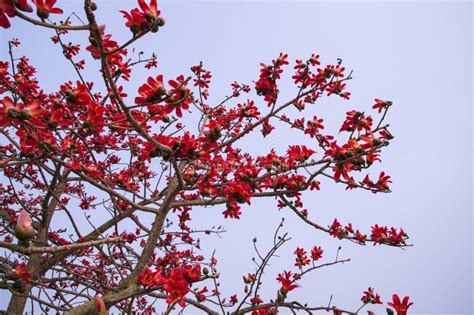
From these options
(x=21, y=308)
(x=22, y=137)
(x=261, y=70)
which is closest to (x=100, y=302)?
(x=22, y=137)

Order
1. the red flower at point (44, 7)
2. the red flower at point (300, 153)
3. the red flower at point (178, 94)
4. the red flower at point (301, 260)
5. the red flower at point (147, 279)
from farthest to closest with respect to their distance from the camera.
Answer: the red flower at point (301, 260), the red flower at point (300, 153), the red flower at point (147, 279), the red flower at point (178, 94), the red flower at point (44, 7)

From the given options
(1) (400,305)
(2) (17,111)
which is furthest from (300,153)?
(2) (17,111)

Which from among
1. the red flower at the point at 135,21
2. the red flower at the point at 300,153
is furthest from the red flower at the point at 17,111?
the red flower at the point at 300,153

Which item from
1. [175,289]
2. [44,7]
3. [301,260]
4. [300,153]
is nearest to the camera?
[44,7]

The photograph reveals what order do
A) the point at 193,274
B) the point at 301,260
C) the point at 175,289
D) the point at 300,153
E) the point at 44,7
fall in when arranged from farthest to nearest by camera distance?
the point at 301,260, the point at 300,153, the point at 193,274, the point at 175,289, the point at 44,7

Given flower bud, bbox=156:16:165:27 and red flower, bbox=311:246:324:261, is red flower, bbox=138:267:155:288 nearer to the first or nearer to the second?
flower bud, bbox=156:16:165:27

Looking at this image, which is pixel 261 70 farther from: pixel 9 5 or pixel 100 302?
pixel 100 302

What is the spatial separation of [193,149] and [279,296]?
133 cm

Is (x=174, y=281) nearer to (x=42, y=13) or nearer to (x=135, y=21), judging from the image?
(x=135, y=21)

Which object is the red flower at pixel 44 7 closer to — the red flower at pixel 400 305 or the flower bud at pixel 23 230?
the flower bud at pixel 23 230

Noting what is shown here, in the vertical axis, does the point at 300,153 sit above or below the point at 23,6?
above

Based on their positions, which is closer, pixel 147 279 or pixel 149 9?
pixel 149 9

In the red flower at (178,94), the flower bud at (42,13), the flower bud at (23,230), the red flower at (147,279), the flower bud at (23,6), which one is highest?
the flower bud at (42,13)

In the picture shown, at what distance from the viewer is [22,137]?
183 centimetres
